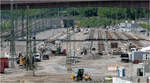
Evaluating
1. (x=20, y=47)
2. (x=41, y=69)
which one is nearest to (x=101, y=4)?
(x=41, y=69)

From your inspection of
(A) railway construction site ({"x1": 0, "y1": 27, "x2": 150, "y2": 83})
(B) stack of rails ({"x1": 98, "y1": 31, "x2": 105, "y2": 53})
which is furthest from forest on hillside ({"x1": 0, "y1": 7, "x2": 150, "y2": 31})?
(B) stack of rails ({"x1": 98, "y1": 31, "x2": 105, "y2": 53})

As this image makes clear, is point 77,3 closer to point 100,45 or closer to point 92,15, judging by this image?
point 92,15

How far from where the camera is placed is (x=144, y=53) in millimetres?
25250

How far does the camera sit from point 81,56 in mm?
30453

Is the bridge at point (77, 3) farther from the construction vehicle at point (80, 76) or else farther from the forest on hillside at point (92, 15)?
the construction vehicle at point (80, 76)

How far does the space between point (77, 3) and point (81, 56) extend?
14.9 ft

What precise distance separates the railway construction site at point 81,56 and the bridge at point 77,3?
3.00 m

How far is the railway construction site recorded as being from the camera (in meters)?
21.7

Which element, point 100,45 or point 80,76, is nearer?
point 80,76

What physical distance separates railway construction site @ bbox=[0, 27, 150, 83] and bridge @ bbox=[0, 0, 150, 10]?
300 centimetres

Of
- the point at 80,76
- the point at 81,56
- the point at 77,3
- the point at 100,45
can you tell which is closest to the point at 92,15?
the point at 100,45

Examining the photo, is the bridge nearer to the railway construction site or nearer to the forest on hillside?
the railway construction site

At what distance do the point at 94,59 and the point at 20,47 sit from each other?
7.22 m

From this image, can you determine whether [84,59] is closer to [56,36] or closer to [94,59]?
[94,59]
